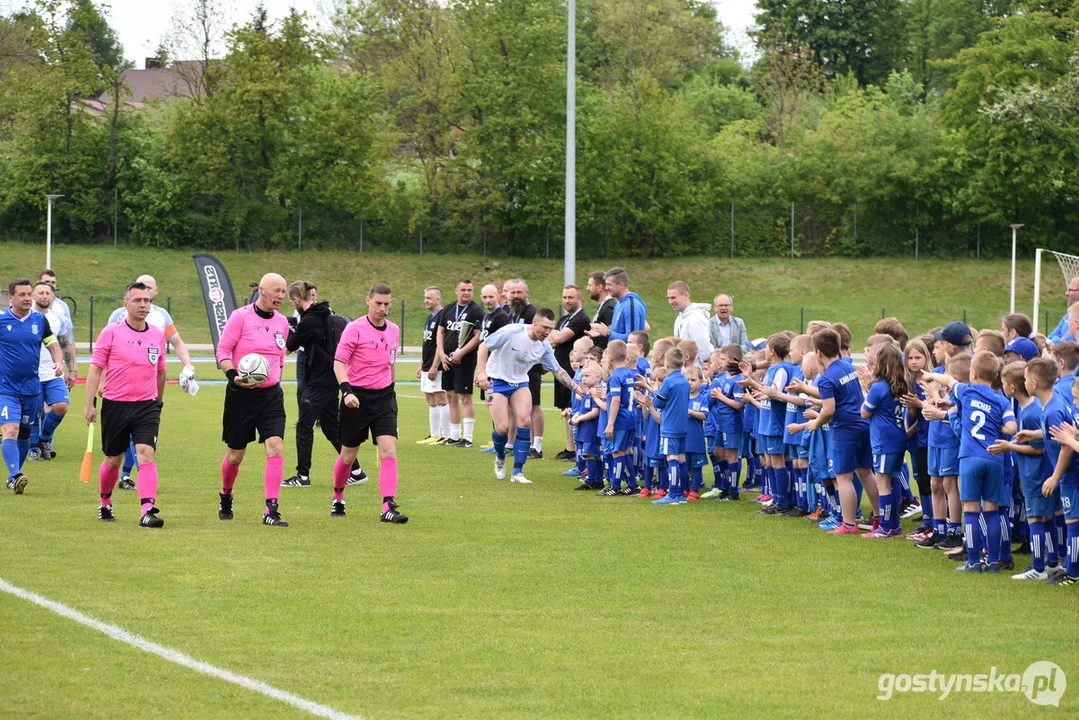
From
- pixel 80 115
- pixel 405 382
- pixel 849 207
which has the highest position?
pixel 80 115

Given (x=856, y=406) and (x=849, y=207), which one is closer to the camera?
(x=856, y=406)

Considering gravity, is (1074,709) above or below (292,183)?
below

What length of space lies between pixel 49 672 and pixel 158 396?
5.41m

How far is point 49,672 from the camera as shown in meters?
6.34

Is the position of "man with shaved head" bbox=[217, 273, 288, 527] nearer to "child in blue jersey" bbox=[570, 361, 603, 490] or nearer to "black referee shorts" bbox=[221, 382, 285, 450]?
"black referee shorts" bbox=[221, 382, 285, 450]

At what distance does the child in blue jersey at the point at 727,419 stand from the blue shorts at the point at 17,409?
710 cm

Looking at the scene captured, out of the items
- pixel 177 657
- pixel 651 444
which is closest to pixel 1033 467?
pixel 651 444

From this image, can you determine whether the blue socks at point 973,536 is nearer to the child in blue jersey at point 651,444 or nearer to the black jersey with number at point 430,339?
the child in blue jersey at point 651,444

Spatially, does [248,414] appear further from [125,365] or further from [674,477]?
[674,477]

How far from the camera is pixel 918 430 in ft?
34.8

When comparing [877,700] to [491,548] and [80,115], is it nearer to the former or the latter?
[491,548]

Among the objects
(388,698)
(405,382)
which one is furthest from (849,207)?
(388,698)

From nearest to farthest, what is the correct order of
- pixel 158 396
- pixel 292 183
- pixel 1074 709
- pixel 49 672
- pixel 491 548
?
pixel 1074 709, pixel 49 672, pixel 491 548, pixel 158 396, pixel 292 183

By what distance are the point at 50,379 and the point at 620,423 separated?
678cm
